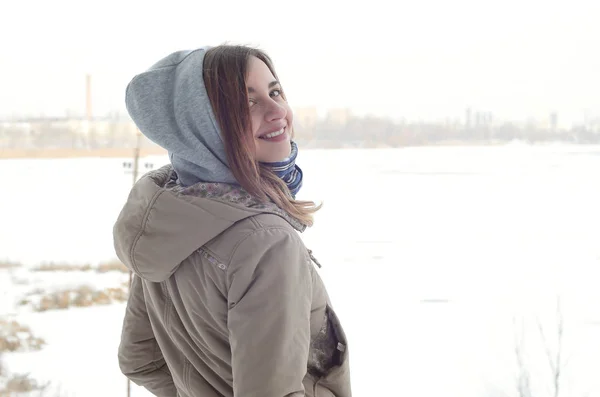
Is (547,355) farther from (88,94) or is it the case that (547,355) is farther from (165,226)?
(88,94)

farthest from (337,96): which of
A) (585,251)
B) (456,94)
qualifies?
(585,251)

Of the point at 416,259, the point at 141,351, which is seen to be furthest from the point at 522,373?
the point at 141,351

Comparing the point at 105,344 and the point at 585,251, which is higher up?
A: the point at 585,251

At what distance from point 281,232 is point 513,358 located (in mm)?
2000

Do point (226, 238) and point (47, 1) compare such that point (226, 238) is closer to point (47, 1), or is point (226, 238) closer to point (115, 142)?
point (115, 142)

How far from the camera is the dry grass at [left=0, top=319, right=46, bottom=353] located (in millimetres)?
2582

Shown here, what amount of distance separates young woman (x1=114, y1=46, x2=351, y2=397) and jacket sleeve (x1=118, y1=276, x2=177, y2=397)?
69 millimetres

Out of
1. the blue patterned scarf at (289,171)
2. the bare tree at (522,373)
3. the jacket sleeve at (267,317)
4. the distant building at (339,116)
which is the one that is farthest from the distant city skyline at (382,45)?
the jacket sleeve at (267,317)

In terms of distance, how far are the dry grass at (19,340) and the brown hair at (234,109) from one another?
2120 millimetres

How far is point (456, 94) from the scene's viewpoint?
2.65m

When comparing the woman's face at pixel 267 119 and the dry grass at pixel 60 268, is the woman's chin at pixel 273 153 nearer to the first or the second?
the woman's face at pixel 267 119

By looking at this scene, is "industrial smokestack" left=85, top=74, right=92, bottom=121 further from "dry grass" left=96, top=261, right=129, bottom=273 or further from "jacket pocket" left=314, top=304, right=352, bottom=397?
"jacket pocket" left=314, top=304, right=352, bottom=397

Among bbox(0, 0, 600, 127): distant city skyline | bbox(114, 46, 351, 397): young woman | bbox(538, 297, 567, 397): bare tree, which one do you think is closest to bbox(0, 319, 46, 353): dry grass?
bbox(0, 0, 600, 127): distant city skyline

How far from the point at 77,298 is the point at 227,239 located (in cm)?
212
